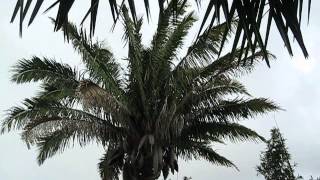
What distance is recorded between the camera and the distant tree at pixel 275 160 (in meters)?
23.9

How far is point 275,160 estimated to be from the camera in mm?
24156

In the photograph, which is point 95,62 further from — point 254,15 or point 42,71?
point 254,15

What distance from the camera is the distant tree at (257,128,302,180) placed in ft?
78.5

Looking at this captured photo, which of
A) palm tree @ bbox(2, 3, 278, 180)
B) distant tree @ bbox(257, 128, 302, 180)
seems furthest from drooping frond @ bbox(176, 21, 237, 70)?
distant tree @ bbox(257, 128, 302, 180)

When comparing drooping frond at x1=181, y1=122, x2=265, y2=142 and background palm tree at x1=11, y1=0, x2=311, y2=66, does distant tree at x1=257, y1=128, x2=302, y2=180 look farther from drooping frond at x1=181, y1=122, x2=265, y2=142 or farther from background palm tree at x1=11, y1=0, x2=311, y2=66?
background palm tree at x1=11, y1=0, x2=311, y2=66

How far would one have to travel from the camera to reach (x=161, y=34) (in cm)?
1656

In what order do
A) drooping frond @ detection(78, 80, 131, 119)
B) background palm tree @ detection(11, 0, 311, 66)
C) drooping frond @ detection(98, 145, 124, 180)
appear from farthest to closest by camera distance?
drooping frond @ detection(98, 145, 124, 180)
drooping frond @ detection(78, 80, 131, 119)
background palm tree @ detection(11, 0, 311, 66)

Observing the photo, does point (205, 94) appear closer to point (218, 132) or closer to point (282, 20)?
point (218, 132)

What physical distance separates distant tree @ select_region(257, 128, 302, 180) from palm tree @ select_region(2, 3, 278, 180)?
723 centimetres

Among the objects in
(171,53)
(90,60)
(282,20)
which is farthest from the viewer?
(171,53)

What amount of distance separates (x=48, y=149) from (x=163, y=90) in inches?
153

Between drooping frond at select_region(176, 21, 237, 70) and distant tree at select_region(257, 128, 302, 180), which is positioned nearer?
drooping frond at select_region(176, 21, 237, 70)

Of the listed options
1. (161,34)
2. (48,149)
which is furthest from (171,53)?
(48,149)

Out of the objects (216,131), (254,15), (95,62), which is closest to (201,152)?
(216,131)
